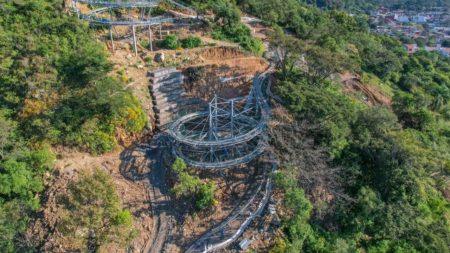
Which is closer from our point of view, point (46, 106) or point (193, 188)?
point (193, 188)

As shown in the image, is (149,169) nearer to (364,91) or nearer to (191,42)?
(191,42)

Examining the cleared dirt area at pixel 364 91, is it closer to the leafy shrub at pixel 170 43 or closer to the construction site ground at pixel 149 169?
the construction site ground at pixel 149 169

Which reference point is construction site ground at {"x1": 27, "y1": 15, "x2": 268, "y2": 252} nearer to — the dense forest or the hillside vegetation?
the dense forest

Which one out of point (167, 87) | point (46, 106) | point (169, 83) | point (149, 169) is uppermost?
point (169, 83)

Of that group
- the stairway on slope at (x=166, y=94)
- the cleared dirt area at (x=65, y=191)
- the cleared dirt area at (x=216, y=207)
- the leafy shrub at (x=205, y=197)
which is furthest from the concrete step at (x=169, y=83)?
the leafy shrub at (x=205, y=197)

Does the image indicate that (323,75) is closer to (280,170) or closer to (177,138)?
(280,170)

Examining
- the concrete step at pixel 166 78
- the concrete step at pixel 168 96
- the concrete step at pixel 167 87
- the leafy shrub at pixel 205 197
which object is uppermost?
the concrete step at pixel 166 78

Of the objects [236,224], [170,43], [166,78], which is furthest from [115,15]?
[236,224]
